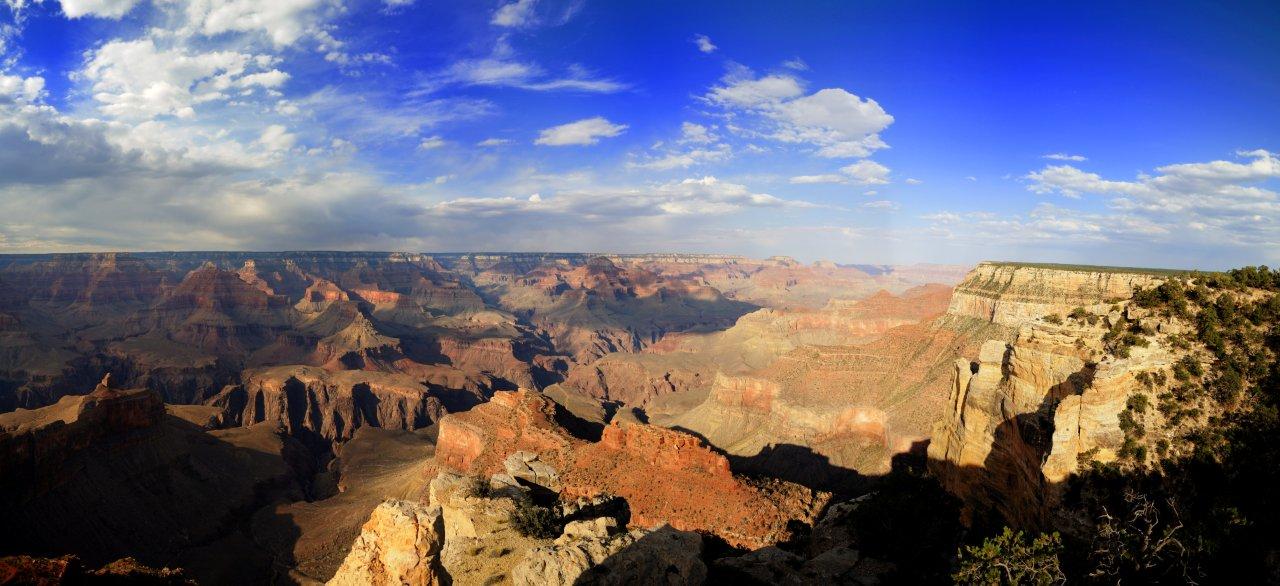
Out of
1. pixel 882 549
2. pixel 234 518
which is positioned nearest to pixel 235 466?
pixel 234 518

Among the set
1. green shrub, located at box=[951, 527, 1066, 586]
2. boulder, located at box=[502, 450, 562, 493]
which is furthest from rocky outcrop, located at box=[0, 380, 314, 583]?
green shrub, located at box=[951, 527, 1066, 586]

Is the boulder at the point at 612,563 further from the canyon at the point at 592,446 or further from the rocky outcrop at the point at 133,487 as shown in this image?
the rocky outcrop at the point at 133,487

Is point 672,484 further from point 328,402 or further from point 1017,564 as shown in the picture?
point 328,402

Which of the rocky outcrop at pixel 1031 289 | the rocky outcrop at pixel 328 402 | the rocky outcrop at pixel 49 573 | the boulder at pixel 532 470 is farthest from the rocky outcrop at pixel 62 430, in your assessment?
the rocky outcrop at pixel 1031 289

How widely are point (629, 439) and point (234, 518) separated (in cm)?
4845

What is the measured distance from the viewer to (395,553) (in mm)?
20391

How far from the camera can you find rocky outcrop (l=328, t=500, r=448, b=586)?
20312 millimetres

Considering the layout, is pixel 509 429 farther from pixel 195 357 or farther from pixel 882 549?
pixel 195 357

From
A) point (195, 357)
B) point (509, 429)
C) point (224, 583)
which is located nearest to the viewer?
point (224, 583)

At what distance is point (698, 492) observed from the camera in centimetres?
3469

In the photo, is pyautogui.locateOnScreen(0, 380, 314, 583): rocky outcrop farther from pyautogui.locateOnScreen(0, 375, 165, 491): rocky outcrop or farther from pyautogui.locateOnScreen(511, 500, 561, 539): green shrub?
pyautogui.locateOnScreen(511, 500, 561, 539): green shrub

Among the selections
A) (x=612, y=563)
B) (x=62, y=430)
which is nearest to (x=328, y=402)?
(x=62, y=430)

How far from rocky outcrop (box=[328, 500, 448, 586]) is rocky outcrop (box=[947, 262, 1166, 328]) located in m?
70.0

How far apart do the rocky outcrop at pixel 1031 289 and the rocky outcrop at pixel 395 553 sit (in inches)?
2757
